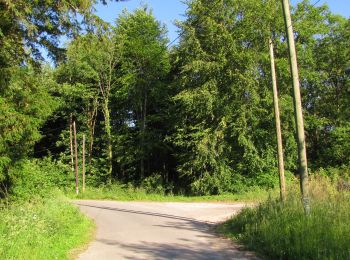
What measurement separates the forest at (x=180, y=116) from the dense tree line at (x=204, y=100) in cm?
13

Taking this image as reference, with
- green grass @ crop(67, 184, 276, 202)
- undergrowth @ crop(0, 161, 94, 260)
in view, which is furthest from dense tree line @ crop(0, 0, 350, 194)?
undergrowth @ crop(0, 161, 94, 260)

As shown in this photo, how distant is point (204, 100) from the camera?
3419cm

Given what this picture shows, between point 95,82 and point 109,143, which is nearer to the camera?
point 109,143

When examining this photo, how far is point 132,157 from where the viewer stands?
43344mm

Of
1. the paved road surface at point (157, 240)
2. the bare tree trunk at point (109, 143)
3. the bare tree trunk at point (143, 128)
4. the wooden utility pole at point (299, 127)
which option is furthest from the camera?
the bare tree trunk at point (109, 143)

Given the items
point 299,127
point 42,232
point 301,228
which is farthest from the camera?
point 42,232

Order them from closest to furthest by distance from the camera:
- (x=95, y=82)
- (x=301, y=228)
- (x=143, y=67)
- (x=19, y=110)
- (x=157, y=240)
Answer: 1. (x=301, y=228)
2. (x=157, y=240)
3. (x=19, y=110)
4. (x=143, y=67)
5. (x=95, y=82)

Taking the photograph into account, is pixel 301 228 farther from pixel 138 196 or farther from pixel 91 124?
pixel 91 124

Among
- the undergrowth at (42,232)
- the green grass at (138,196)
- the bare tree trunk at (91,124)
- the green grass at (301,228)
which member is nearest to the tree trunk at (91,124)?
the bare tree trunk at (91,124)

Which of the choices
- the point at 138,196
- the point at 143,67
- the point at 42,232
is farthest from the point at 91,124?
the point at 42,232

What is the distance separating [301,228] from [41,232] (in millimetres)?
6354

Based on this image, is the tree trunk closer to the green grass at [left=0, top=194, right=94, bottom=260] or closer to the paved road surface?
the paved road surface

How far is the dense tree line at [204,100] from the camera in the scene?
113 feet

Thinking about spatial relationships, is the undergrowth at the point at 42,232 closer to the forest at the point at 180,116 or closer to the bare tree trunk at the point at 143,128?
the forest at the point at 180,116
